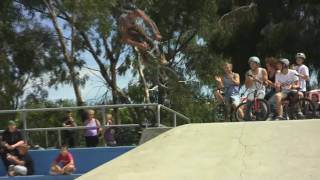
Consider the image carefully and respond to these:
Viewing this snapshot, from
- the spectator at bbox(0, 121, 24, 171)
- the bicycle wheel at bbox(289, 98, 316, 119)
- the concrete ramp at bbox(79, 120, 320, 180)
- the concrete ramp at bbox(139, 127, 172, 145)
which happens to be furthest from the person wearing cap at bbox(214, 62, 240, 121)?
the spectator at bbox(0, 121, 24, 171)

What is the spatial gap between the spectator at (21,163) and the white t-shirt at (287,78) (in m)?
5.53

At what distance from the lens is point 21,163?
13.5m

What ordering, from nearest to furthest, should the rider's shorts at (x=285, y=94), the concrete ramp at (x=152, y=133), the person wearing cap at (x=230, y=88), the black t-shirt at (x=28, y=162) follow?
the concrete ramp at (x=152, y=133), the rider's shorts at (x=285, y=94), the person wearing cap at (x=230, y=88), the black t-shirt at (x=28, y=162)

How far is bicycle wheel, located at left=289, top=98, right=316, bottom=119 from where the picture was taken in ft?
38.1

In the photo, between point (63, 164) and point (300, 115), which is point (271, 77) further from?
point (63, 164)

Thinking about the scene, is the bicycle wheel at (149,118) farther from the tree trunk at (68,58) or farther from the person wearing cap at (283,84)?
the tree trunk at (68,58)

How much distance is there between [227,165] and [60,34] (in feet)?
66.8

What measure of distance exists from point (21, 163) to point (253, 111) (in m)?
5.07

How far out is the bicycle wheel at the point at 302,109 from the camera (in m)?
11.6

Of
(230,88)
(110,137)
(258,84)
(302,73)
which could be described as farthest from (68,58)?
(302,73)

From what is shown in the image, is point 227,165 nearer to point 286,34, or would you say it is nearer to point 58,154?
point 58,154

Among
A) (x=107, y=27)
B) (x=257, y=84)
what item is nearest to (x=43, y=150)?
(x=257, y=84)

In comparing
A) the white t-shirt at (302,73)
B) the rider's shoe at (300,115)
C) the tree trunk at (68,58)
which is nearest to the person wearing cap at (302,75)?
the white t-shirt at (302,73)

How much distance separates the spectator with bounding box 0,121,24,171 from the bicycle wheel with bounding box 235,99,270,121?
4.81 meters
